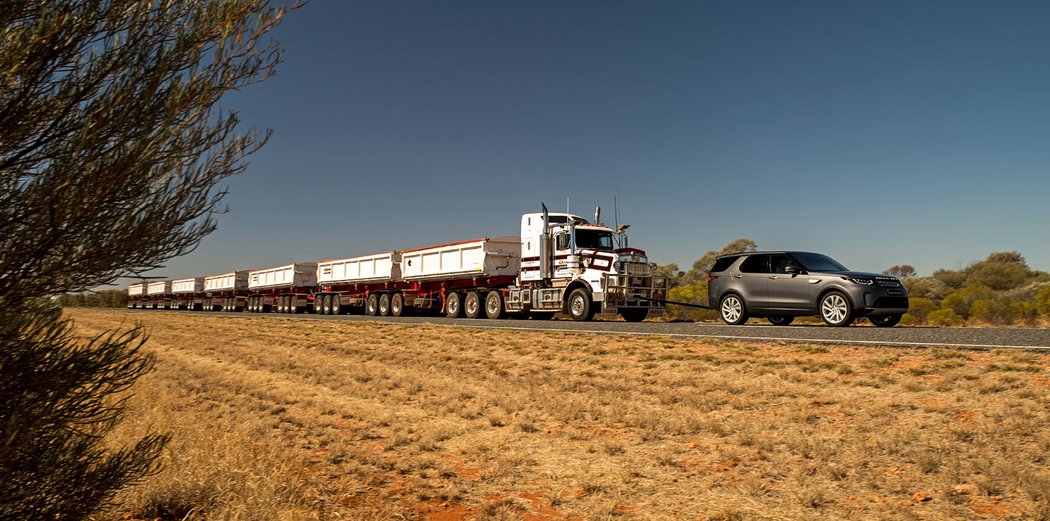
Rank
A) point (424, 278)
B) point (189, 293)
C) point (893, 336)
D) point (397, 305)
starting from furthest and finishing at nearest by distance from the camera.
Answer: point (189, 293) → point (397, 305) → point (424, 278) → point (893, 336)

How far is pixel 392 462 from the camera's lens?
18.9 ft

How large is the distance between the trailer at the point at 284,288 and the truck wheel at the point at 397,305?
34.2 ft

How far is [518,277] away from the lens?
22.5 metres

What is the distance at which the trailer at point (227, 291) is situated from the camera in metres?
46.3

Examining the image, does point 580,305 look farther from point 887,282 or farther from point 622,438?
point 622,438

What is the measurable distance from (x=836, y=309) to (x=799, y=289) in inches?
34.9

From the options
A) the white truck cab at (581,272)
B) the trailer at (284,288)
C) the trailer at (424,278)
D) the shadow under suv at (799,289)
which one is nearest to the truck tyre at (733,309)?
the shadow under suv at (799,289)

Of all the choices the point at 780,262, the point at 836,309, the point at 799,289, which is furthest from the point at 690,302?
the point at 836,309

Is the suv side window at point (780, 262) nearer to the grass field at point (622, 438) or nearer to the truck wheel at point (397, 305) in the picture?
the grass field at point (622, 438)

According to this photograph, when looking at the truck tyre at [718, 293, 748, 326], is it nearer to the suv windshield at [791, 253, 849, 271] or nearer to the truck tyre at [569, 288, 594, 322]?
the suv windshield at [791, 253, 849, 271]

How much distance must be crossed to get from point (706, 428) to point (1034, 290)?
75.3 feet

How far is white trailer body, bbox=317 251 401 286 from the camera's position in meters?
29.0

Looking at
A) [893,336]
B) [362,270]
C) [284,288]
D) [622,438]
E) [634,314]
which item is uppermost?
[362,270]

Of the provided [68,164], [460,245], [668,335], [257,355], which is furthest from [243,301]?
[68,164]
